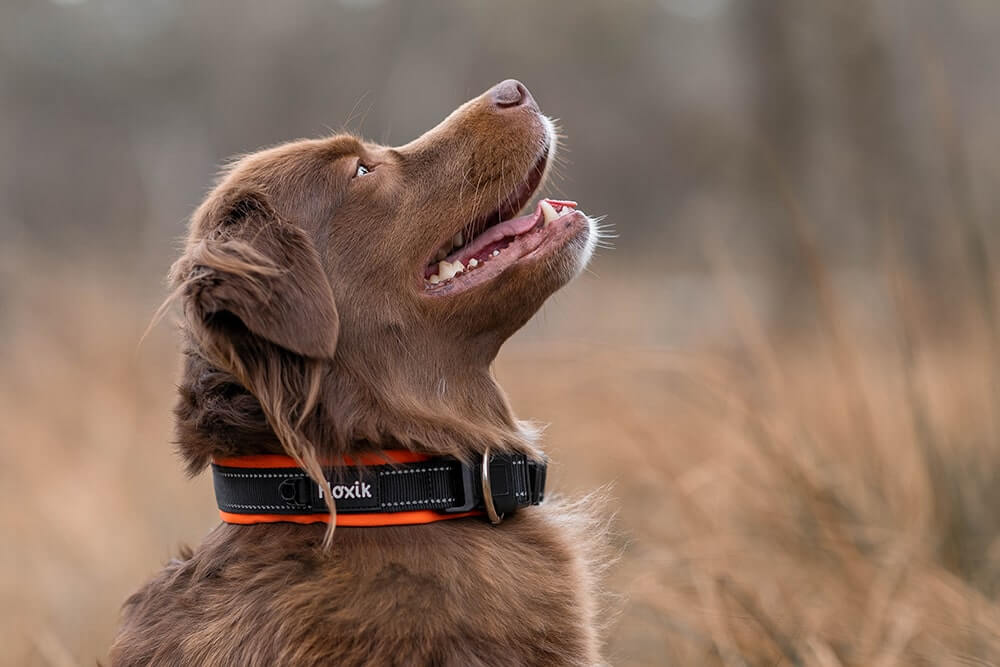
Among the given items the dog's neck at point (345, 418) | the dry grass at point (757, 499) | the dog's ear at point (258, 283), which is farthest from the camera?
the dry grass at point (757, 499)

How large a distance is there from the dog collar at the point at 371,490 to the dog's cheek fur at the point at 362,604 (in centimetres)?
4

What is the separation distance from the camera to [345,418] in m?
2.68

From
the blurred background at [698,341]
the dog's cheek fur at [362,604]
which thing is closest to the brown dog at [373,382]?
the dog's cheek fur at [362,604]

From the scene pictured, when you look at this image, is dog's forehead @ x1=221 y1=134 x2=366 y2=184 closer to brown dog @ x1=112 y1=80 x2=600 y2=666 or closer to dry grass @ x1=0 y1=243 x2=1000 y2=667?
brown dog @ x1=112 y1=80 x2=600 y2=666

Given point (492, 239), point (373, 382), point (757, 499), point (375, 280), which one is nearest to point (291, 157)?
point (375, 280)

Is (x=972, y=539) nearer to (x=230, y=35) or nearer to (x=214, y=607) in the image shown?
(x=214, y=607)

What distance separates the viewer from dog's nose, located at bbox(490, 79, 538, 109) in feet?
10.2

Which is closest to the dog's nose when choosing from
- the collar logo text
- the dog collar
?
the dog collar

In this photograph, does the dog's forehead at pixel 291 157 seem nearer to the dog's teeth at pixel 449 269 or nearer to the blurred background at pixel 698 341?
the blurred background at pixel 698 341

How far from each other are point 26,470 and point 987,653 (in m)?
5.59

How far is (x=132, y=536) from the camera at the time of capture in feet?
19.0

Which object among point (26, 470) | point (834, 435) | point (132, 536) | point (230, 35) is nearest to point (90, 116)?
point (230, 35)

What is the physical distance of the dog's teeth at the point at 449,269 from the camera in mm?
2969

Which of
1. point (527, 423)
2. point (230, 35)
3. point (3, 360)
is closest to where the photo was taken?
point (527, 423)
